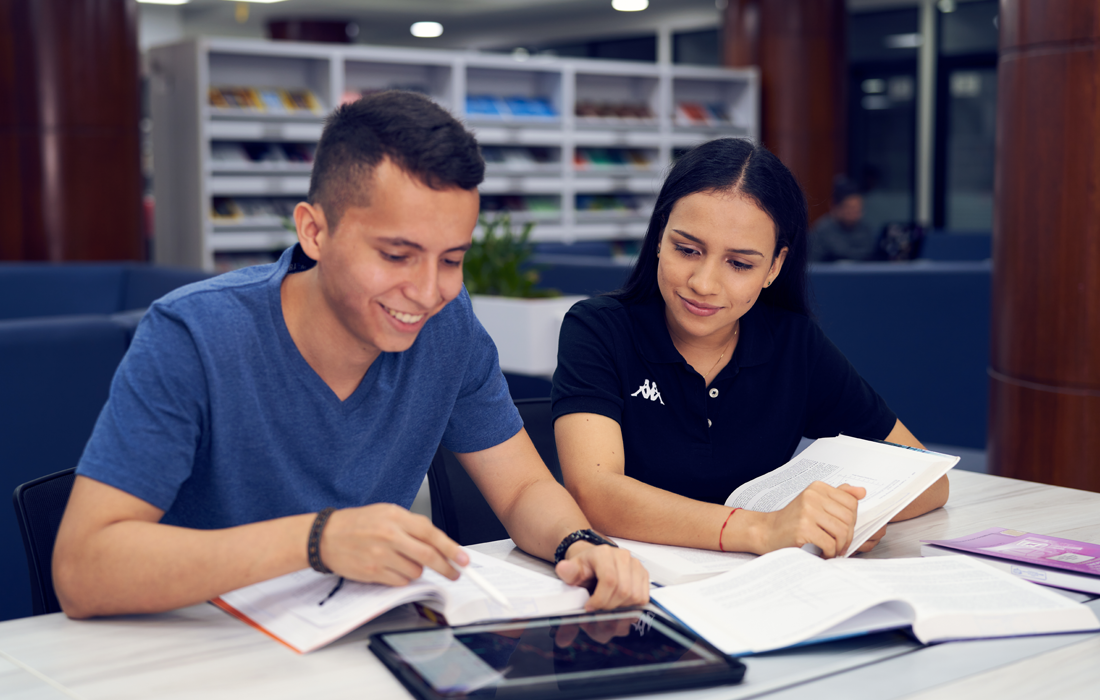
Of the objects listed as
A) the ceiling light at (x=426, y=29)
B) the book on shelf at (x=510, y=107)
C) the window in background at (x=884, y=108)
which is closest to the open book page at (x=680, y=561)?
the book on shelf at (x=510, y=107)

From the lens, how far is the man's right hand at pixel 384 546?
107 cm

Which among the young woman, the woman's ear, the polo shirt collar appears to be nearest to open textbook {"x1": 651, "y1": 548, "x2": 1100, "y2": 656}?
the young woman

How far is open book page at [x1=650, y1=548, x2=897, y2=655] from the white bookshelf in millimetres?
4965

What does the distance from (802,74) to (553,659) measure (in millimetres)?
8693

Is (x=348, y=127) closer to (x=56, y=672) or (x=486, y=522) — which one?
(x=56, y=672)

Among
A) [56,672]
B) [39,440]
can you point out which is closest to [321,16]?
[39,440]

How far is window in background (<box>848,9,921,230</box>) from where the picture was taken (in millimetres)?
10281

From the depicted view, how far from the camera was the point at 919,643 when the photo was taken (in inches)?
44.1

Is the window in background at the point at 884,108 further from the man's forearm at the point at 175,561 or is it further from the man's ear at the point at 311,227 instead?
the man's forearm at the point at 175,561

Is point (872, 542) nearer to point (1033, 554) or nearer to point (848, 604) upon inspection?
point (1033, 554)

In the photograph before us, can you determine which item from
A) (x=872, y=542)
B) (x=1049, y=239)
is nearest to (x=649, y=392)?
(x=872, y=542)

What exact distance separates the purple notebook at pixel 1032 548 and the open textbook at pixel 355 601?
22.5 inches

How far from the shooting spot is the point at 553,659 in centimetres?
101

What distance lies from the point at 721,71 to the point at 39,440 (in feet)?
24.5
